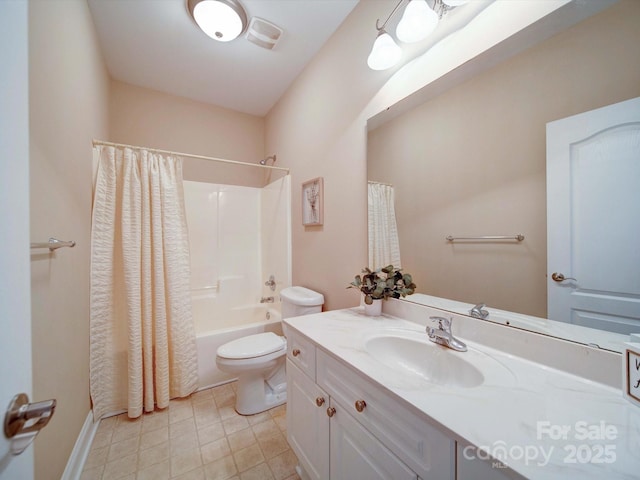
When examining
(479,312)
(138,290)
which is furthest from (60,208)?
(479,312)

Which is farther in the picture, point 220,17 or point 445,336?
point 220,17

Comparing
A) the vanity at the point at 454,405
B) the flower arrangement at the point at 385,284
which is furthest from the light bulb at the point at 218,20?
the vanity at the point at 454,405

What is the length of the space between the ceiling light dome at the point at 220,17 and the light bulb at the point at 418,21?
1067 millimetres

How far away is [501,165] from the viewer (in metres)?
0.90

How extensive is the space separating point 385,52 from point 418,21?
197mm

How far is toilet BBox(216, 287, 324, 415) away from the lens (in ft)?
5.27

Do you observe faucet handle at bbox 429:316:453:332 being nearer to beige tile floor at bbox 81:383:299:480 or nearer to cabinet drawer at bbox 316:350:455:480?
cabinet drawer at bbox 316:350:455:480

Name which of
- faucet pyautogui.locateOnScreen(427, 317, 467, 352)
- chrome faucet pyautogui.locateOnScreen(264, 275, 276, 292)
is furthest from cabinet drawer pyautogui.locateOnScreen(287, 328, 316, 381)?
chrome faucet pyautogui.locateOnScreen(264, 275, 276, 292)

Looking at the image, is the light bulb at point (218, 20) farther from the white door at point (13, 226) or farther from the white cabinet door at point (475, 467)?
the white cabinet door at point (475, 467)

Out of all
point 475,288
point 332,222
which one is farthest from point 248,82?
point 475,288

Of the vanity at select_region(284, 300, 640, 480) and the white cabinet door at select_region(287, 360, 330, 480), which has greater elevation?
the vanity at select_region(284, 300, 640, 480)

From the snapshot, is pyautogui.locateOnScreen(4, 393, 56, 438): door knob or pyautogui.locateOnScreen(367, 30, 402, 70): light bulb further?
pyautogui.locateOnScreen(367, 30, 402, 70): light bulb

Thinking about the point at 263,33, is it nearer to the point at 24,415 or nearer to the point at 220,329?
the point at 24,415

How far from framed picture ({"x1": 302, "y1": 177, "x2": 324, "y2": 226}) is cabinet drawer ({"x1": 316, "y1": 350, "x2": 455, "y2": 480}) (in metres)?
1.12
